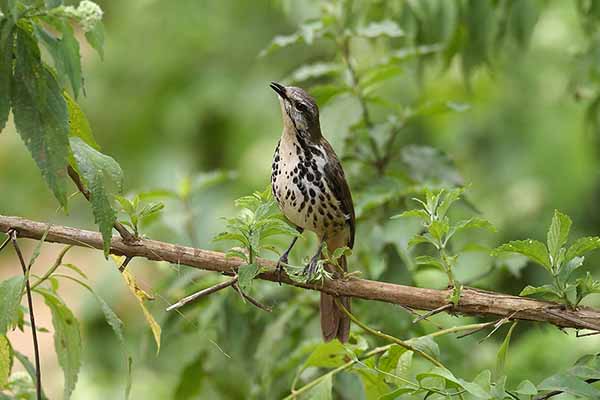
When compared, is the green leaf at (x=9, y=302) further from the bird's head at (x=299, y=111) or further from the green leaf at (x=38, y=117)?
the bird's head at (x=299, y=111)

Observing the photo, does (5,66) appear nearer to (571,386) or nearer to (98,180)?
(98,180)

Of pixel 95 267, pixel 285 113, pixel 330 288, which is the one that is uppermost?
pixel 285 113

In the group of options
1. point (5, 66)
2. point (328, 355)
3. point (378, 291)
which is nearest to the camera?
point (5, 66)

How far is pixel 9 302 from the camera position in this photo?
214cm

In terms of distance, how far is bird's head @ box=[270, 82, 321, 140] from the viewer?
3326 millimetres

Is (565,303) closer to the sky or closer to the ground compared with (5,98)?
closer to the ground

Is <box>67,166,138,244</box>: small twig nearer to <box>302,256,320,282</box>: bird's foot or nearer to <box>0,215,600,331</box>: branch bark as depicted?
<box>0,215,600,331</box>: branch bark

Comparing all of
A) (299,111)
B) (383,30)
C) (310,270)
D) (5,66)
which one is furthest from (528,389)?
(383,30)

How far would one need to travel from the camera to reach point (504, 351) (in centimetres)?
214

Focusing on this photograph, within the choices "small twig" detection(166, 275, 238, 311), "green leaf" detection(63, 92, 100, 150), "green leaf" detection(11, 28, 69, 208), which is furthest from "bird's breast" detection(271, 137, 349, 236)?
"green leaf" detection(11, 28, 69, 208)

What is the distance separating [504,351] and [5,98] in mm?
1151

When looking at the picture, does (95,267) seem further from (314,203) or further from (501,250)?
(501,250)

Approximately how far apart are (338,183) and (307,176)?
114 mm

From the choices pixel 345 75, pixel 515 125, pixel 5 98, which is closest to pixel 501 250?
pixel 5 98
